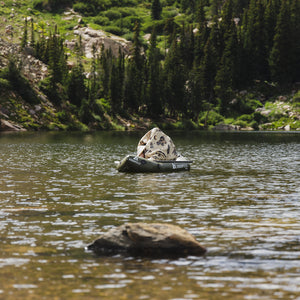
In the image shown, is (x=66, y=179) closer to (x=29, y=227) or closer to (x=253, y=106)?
(x=29, y=227)

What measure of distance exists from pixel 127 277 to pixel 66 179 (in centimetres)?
1741

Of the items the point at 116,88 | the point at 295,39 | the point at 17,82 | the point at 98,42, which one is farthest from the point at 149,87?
the point at 98,42

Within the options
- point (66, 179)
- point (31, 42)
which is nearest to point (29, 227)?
point (66, 179)

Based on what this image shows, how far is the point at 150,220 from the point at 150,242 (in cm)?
412

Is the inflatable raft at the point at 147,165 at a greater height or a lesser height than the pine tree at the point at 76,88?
lesser

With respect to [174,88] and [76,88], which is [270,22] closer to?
[174,88]

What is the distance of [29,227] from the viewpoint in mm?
14641

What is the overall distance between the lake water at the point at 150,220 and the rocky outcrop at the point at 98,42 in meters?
142

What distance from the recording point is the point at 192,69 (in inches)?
5684

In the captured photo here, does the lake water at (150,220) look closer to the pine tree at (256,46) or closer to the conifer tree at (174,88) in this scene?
the conifer tree at (174,88)

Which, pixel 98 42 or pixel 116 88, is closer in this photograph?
pixel 116 88

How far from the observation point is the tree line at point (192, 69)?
11888 cm

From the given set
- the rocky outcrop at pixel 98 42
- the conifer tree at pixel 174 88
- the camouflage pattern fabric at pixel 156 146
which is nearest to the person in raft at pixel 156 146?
the camouflage pattern fabric at pixel 156 146

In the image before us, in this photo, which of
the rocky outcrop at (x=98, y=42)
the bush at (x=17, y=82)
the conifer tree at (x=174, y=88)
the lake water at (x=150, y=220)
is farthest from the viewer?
the rocky outcrop at (x=98, y=42)
